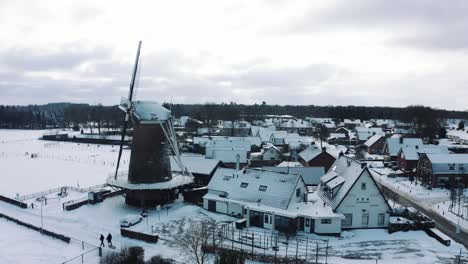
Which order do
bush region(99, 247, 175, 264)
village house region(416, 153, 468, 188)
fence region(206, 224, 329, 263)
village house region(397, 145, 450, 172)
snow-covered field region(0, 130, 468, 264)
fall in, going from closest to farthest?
bush region(99, 247, 175, 264) < fence region(206, 224, 329, 263) < snow-covered field region(0, 130, 468, 264) < village house region(416, 153, 468, 188) < village house region(397, 145, 450, 172)

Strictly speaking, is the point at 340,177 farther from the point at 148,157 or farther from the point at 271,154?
the point at 271,154

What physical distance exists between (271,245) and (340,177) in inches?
421

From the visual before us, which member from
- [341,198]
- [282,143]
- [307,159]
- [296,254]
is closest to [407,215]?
[341,198]

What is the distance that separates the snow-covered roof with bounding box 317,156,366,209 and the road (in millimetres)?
8476

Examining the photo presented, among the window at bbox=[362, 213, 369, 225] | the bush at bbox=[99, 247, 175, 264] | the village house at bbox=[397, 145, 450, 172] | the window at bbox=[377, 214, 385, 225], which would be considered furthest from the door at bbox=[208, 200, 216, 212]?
the village house at bbox=[397, 145, 450, 172]

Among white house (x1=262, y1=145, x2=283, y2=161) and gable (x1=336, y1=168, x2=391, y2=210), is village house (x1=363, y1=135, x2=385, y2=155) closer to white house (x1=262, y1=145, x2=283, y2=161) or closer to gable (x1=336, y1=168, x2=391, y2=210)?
white house (x1=262, y1=145, x2=283, y2=161)

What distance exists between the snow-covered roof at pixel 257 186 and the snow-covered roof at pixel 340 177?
3524 mm

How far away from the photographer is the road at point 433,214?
29.0 meters

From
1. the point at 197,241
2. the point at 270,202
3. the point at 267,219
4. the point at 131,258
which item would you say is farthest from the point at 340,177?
the point at 131,258

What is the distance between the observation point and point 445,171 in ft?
147

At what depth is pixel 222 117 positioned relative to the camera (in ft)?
503

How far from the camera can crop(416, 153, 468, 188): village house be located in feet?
→ 147

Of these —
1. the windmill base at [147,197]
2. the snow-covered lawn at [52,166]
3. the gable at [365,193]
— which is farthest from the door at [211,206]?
the snow-covered lawn at [52,166]

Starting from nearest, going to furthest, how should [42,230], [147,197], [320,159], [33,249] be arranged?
[33,249], [42,230], [147,197], [320,159]
